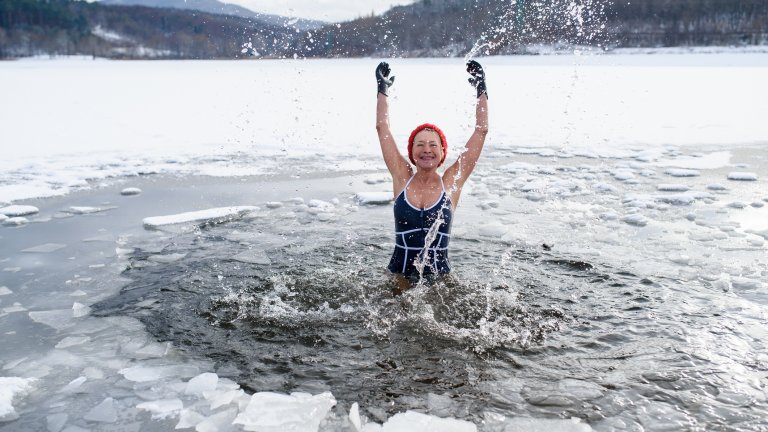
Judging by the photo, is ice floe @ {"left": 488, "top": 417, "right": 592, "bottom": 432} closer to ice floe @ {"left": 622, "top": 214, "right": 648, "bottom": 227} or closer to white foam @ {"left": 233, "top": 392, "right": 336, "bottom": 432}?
white foam @ {"left": 233, "top": 392, "right": 336, "bottom": 432}

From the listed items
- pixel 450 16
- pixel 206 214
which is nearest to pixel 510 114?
pixel 206 214

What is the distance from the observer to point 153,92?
1877 centimetres

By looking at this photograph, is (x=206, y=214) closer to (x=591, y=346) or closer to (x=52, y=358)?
(x=52, y=358)

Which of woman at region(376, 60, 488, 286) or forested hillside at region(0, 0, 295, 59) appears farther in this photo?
forested hillside at region(0, 0, 295, 59)

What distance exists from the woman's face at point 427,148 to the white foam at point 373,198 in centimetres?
251

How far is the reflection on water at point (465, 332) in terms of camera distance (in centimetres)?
242

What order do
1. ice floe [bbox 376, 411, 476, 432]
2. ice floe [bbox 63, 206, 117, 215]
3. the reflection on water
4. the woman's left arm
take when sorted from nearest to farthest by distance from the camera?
ice floe [bbox 376, 411, 476, 432] → the reflection on water → the woman's left arm → ice floe [bbox 63, 206, 117, 215]

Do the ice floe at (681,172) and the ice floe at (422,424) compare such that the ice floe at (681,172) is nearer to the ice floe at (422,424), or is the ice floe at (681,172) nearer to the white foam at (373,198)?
the white foam at (373,198)

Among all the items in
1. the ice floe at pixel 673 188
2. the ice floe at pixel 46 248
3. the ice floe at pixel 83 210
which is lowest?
the ice floe at pixel 46 248

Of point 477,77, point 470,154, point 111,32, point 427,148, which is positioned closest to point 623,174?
point 477,77

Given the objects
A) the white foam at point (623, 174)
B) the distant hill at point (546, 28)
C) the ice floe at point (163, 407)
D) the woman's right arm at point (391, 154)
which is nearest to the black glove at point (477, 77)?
the woman's right arm at point (391, 154)

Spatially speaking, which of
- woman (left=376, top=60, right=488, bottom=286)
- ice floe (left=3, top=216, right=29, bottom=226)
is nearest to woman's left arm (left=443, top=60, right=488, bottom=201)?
woman (left=376, top=60, right=488, bottom=286)

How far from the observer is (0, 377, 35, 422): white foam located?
232cm

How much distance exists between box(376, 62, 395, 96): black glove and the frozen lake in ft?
4.15
